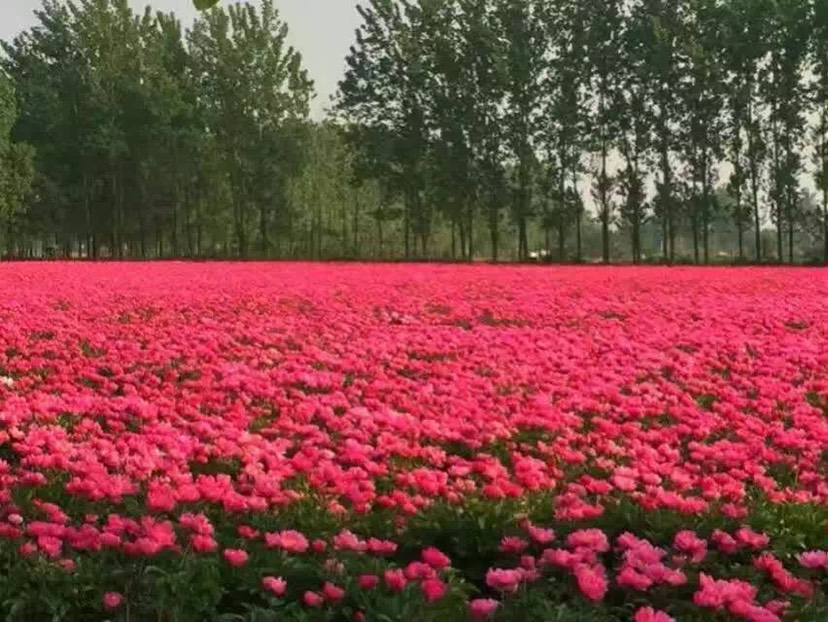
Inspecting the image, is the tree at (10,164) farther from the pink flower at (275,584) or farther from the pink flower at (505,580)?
the pink flower at (505,580)

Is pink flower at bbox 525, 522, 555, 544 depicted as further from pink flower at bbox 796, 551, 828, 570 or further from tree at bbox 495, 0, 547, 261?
tree at bbox 495, 0, 547, 261

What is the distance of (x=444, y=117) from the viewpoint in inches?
2079

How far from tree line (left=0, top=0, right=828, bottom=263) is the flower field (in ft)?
127

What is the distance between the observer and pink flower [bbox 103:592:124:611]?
349 cm

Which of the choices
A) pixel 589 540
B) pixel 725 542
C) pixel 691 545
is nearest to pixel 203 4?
pixel 589 540

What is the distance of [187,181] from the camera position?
2275 inches

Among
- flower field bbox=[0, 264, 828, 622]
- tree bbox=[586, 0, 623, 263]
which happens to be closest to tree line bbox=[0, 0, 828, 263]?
tree bbox=[586, 0, 623, 263]

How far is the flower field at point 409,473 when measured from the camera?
3754 mm

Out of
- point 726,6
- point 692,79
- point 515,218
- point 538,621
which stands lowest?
point 538,621

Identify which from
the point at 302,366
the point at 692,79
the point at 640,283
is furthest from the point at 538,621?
the point at 692,79

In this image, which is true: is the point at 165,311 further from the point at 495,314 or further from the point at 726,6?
the point at 726,6

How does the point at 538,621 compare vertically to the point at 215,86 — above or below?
below

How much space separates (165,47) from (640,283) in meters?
44.4

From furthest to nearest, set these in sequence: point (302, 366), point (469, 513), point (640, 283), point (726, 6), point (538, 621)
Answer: point (726, 6) → point (640, 283) → point (302, 366) → point (469, 513) → point (538, 621)
